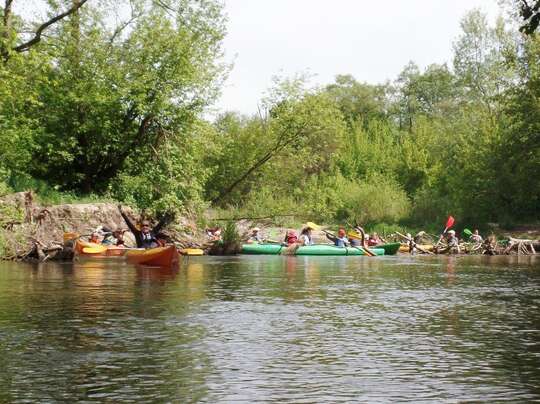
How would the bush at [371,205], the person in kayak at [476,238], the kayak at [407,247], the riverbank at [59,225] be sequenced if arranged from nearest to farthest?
the riverbank at [59,225] → the kayak at [407,247] → the person in kayak at [476,238] → the bush at [371,205]

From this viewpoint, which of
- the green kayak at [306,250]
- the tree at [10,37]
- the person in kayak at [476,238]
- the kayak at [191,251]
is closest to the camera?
the tree at [10,37]

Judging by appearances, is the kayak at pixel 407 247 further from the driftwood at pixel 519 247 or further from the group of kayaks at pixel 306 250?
the group of kayaks at pixel 306 250

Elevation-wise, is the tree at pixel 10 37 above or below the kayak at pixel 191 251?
above

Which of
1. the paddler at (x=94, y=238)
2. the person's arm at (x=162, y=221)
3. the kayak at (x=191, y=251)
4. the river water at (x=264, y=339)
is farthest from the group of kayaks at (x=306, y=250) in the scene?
the river water at (x=264, y=339)

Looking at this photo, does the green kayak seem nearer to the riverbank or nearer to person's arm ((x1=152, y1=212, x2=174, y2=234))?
the riverbank

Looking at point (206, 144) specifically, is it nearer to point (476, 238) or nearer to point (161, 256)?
point (161, 256)

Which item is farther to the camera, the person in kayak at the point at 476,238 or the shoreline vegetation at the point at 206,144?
the person in kayak at the point at 476,238

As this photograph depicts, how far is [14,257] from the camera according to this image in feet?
91.2

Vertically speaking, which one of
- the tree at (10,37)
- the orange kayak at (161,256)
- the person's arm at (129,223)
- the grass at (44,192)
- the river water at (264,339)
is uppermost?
the tree at (10,37)

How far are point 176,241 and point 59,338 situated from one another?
2573 cm

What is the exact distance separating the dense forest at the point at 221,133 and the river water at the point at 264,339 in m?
4.32

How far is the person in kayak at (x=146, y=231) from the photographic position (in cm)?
3266

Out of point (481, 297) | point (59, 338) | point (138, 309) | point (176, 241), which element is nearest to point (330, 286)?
point (481, 297)

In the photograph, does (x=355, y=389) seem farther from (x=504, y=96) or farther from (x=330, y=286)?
(x=504, y=96)
